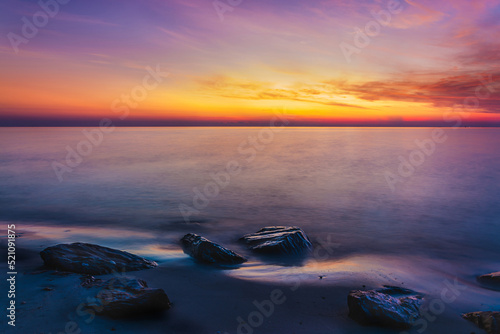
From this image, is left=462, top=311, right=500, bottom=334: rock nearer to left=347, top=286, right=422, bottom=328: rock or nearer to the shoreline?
the shoreline

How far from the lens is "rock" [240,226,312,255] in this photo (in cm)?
791

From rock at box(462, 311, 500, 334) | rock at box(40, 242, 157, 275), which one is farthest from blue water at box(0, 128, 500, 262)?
rock at box(462, 311, 500, 334)

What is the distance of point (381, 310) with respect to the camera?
4.48 metres

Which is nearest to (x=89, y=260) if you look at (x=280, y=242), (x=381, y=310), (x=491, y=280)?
(x=280, y=242)

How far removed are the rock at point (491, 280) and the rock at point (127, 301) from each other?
6.60 metres

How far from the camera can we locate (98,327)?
13.1 ft

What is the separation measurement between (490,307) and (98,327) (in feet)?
20.6

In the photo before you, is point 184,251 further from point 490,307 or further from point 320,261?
point 490,307

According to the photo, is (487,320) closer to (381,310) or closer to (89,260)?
(381,310)

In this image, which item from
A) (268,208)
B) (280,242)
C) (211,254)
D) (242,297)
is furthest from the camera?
(268,208)

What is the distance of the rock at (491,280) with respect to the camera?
21.5 ft

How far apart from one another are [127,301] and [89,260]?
6.17 feet

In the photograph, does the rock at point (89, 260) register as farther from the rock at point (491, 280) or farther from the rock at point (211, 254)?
the rock at point (491, 280)

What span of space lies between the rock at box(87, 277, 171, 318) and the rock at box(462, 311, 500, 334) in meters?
4.62
